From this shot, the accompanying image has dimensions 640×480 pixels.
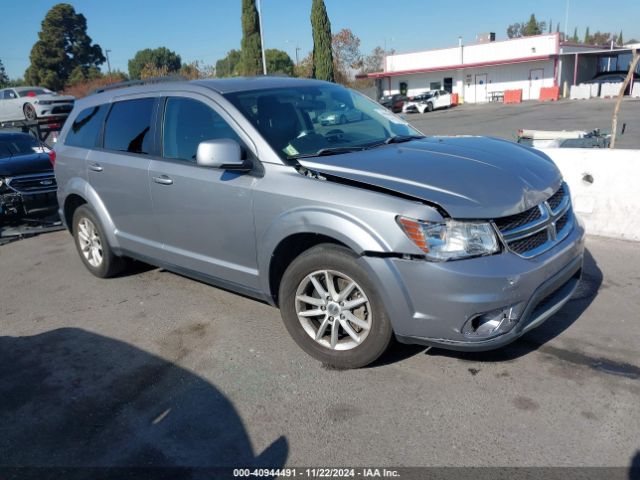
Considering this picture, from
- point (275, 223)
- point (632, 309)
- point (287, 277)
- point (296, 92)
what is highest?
point (296, 92)

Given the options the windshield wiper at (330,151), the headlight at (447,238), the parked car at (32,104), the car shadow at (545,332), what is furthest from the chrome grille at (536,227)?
the parked car at (32,104)

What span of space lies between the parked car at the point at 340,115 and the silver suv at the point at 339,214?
58mm

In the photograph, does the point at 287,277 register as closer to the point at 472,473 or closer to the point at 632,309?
the point at 472,473

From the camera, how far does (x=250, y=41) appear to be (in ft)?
132

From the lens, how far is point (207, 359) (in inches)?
150

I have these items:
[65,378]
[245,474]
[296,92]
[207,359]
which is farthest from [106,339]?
[296,92]

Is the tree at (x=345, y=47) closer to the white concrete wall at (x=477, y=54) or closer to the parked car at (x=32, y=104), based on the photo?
the white concrete wall at (x=477, y=54)

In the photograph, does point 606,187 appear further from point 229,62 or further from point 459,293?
point 229,62

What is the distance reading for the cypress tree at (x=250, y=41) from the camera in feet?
132

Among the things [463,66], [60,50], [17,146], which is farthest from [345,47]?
[17,146]

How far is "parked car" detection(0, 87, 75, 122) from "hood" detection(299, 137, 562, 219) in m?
20.7

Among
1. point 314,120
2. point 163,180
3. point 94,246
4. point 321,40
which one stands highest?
point 321,40

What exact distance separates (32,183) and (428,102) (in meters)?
35.8

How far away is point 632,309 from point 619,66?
50.9m
